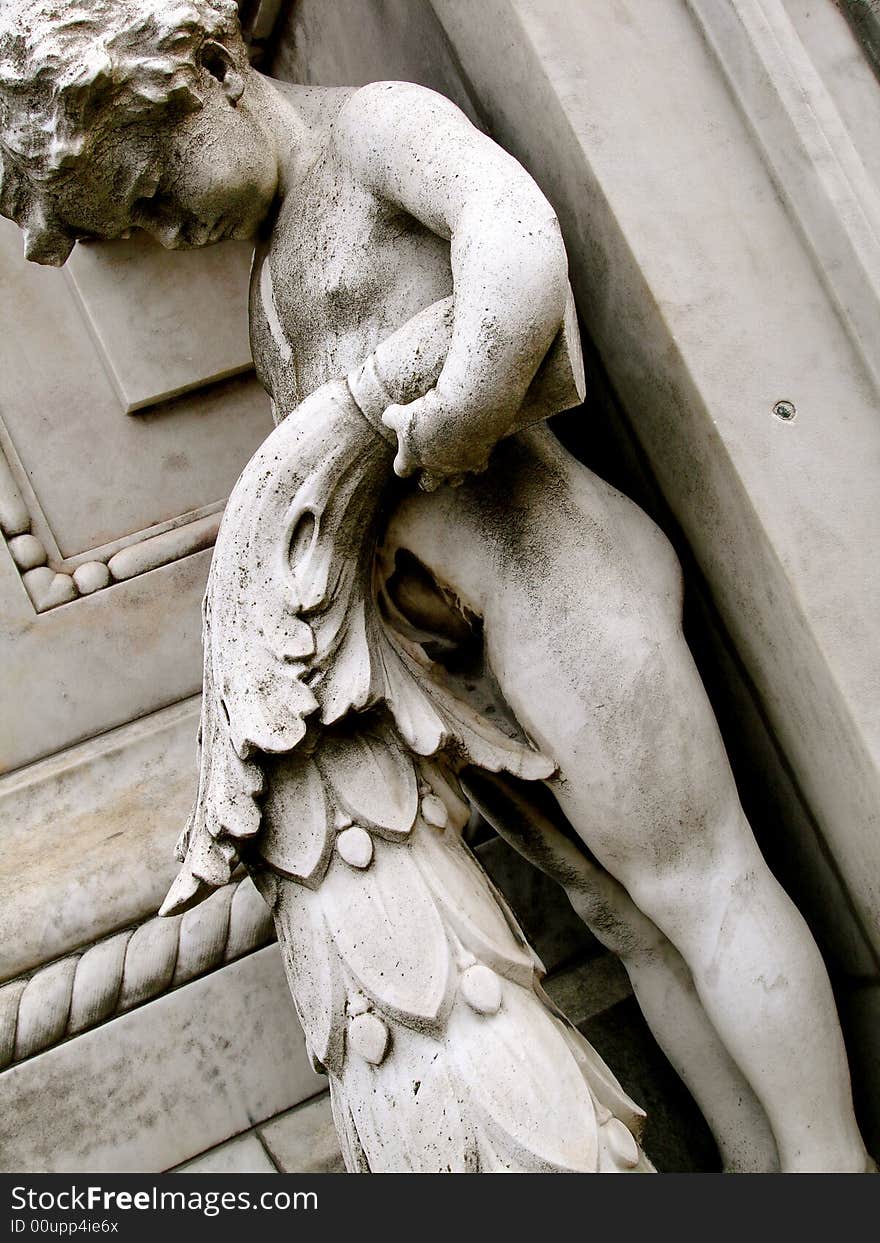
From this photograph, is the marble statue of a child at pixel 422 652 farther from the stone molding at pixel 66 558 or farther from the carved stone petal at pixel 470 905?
the stone molding at pixel 66 558

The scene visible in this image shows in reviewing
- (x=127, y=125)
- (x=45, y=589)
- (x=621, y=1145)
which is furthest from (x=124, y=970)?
(x=127, y=125)

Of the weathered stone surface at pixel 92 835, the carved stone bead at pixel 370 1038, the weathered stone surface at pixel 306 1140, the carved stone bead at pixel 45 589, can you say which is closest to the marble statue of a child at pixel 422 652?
the carved stone bead at pixel 370 1038

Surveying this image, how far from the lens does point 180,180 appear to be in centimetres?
125

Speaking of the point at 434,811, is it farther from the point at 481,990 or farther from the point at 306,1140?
the point at 306,1140

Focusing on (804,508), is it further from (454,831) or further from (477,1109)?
(477,1109)

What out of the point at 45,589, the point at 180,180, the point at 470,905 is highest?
the point at 180,180

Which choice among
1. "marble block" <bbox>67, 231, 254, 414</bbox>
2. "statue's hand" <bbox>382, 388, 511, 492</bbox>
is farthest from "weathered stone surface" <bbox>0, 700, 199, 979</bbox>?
"statue's hand" <bbox>382, 388, 511, 492</bbox>

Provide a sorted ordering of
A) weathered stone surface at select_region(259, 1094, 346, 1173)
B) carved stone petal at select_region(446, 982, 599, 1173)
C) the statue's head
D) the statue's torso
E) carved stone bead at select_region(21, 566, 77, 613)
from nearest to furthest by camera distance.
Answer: carved stone petal at select_region(446, 982, 599, 1173)
the statue's head
the statue's torso
weathered stone surface at select_region(259, 1094, 346, 1173)
carved stone bead at select_region(21, 566, 77, 613)

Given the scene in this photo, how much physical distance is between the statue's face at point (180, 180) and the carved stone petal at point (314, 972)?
671mm

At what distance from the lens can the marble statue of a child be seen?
3.64 ft

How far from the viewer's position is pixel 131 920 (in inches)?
66.9

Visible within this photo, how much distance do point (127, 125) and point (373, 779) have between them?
2.15 ft

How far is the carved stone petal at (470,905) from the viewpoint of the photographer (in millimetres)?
1146

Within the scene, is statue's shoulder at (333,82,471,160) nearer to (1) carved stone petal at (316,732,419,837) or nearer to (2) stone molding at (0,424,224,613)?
(1) carved stone petal at (316,732,419,837)
